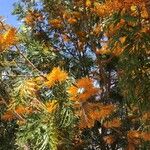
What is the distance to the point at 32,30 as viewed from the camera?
42.5 ft

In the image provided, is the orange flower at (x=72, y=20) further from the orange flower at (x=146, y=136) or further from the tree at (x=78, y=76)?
the orange flower at (x=146, y=136)

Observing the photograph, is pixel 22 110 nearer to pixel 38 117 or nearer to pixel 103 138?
pixel 38 117

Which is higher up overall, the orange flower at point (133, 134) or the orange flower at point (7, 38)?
the orange flower at point (7, 38)

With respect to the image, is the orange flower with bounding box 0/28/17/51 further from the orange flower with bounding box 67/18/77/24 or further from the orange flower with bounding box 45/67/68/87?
the orange flower with bounding box 67/18/77/24

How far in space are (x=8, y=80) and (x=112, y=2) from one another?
4483mm

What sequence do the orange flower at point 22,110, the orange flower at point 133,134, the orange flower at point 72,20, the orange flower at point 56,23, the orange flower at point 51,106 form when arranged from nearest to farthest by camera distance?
1. the orange flower at point 51,106
2. the orange flower at point 22,110
3. the orange flower at point 133,134
4. the orange flower at point 72,20
5. the orange flower at point 56,23

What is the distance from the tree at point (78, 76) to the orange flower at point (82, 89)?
2 centimetres

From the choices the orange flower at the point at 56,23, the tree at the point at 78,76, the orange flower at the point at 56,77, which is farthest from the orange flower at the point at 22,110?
the orange flower at the point at 56,23

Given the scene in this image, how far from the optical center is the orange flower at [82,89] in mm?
8234

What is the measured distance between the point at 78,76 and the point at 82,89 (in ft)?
11.5

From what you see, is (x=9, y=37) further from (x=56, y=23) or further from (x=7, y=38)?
(x=56, y=23)

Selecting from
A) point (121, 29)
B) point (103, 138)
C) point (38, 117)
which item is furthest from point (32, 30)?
point (121, 29)

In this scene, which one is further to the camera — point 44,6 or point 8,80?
point 44,6

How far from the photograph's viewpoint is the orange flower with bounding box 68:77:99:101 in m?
8.23
